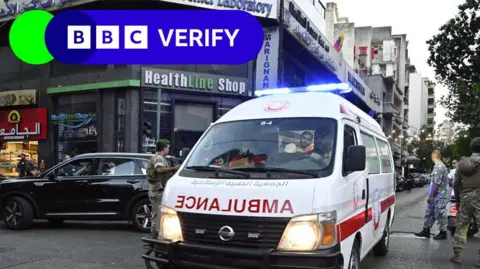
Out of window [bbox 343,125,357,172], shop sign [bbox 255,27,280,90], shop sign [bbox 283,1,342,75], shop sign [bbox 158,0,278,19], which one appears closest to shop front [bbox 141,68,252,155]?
shop sign [bbox 255,27,280,90]

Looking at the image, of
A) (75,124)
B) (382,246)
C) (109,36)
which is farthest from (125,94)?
(382,246)

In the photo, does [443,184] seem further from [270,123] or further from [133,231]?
[133,231]

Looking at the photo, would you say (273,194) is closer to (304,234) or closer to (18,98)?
(304,234)

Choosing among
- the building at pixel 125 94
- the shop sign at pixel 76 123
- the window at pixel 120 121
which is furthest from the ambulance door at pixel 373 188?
the shop sign at pixel 76 123

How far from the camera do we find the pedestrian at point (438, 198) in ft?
A: 30.7

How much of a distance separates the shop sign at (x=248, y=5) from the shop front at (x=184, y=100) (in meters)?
3.19

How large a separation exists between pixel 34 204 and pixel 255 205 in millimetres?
7389

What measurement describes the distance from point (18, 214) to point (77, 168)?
153 centimetres

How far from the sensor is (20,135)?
2423cm

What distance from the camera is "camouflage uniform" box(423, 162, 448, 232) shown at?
30.7 feet

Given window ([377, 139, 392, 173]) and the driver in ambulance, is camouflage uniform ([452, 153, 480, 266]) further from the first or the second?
the driver in ambulance

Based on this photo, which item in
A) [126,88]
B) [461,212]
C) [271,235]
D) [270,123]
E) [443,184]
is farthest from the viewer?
[126,88]

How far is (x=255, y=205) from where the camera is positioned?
13.4 ft

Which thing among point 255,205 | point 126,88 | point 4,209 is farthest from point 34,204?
point 126,88
